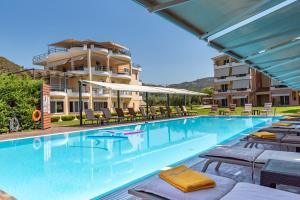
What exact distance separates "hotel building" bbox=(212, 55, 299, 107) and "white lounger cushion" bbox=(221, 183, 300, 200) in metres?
48.9

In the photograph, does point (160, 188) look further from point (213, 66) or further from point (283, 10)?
point (213, 66)

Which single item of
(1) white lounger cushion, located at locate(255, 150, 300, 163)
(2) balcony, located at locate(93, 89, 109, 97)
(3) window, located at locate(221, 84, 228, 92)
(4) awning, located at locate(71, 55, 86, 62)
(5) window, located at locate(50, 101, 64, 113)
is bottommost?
(1) white lounger cushion, located at locate(255, 150, 300, 163)

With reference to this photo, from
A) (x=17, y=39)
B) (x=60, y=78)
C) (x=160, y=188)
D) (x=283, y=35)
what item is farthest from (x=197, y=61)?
(x=160, y=188)

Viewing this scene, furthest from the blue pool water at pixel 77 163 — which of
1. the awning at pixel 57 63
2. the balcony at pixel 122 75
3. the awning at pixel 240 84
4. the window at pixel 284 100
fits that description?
the window at pixel 284 100

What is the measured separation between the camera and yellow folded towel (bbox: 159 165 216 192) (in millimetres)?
3285

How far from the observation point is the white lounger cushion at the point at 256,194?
9.76 ft

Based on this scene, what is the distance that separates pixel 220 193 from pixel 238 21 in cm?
279

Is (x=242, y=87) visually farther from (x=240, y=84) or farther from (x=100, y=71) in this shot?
(x=100, y=71)

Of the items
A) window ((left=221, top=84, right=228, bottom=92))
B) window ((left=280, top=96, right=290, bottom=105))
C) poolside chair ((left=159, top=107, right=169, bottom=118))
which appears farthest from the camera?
window ((left=221, top=84, right=228, bottom=92))

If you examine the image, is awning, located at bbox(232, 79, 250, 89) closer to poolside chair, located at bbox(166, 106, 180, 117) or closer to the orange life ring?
poolside chair, located at bbox(166, 106, 180, 117)

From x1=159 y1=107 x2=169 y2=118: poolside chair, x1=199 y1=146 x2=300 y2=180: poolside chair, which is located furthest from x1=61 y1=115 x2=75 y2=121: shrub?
x1=199 y1=146 x2=300 y2=180: poolside chair

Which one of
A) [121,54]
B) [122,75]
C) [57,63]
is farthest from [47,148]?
[121,54]

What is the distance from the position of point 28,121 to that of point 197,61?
28400 mm

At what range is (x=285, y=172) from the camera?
141 inches
